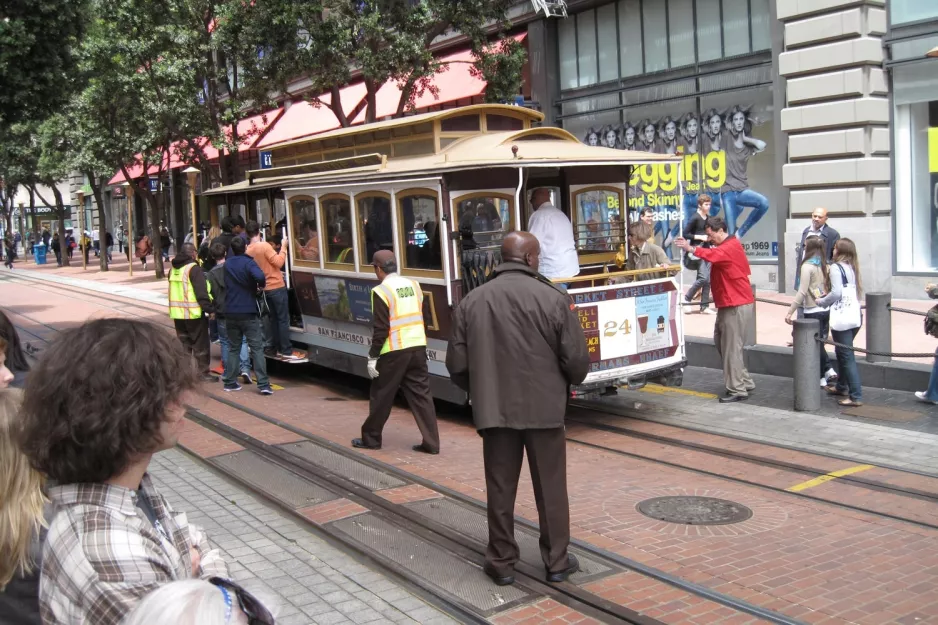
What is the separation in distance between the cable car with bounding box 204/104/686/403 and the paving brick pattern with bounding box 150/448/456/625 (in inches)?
126

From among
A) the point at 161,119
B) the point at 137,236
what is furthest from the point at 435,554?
the point at 137,236

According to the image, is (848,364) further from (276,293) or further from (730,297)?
(276,293)

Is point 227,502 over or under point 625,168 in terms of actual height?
under

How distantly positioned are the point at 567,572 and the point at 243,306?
22.5ft

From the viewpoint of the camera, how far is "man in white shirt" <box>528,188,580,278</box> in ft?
31.3

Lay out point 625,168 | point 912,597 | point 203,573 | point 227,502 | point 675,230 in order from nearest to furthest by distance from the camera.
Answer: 1. point 203,573
2. point 912,597
3. point 227,502
4. point 625,168
5. point 675,230

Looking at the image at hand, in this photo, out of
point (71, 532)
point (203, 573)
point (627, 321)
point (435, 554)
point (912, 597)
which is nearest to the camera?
point (71, 532)

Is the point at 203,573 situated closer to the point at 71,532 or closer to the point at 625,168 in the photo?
the point at 71,532

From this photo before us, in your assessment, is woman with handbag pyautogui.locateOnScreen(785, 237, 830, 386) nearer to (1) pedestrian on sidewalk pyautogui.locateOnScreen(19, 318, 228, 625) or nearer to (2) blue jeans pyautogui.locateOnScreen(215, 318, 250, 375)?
(2) blue jeans pyautogui.locateOnScreen(215, 318, 250, 375)

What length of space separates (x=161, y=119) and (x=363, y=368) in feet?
41.8

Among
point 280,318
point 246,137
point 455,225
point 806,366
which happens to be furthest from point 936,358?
point 246,137

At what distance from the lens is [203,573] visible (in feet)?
7.94

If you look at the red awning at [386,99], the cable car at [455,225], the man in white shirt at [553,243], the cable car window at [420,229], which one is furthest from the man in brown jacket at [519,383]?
the red awning at [386,99]

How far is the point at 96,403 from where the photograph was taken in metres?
2.21
